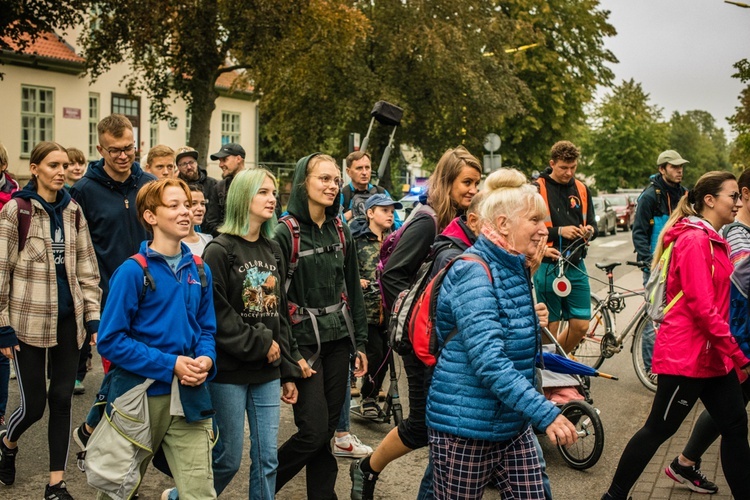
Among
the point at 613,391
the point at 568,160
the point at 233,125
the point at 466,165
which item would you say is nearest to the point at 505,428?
the point at 466,165

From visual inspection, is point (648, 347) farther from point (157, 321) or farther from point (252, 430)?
point (157, 321)

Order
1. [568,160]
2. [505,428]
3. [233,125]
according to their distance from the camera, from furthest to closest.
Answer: [233,125] < [568,160] < [505,428]

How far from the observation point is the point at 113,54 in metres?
23.3

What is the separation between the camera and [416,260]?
5.15 metres

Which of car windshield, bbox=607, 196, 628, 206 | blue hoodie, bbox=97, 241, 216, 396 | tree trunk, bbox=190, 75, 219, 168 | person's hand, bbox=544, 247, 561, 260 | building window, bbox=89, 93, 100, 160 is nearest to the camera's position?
blue hoodie, bbox=97, 241, 216, 396

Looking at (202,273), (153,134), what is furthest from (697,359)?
(153,134)

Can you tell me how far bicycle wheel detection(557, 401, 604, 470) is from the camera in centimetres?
591

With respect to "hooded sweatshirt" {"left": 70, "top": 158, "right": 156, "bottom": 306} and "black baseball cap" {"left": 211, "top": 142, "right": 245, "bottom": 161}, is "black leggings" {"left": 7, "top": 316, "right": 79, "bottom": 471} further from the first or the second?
"black baseball cap" {"left": 211, "top": 142, "right": 245, "bottom": 161}

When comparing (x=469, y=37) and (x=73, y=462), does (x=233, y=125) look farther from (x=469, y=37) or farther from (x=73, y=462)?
(x=73, y=462)

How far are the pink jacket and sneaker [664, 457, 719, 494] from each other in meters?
1.08

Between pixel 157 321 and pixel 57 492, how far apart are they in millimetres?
1695

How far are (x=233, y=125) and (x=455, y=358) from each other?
41019mm

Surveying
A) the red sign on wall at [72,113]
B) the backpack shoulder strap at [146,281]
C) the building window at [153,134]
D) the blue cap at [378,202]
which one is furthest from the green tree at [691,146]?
the backpack shoulder strap at [146,281]

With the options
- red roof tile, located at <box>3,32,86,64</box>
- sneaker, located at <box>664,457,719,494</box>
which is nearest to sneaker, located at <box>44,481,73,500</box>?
sneaker, located at <box>664,457,719,494</box>
